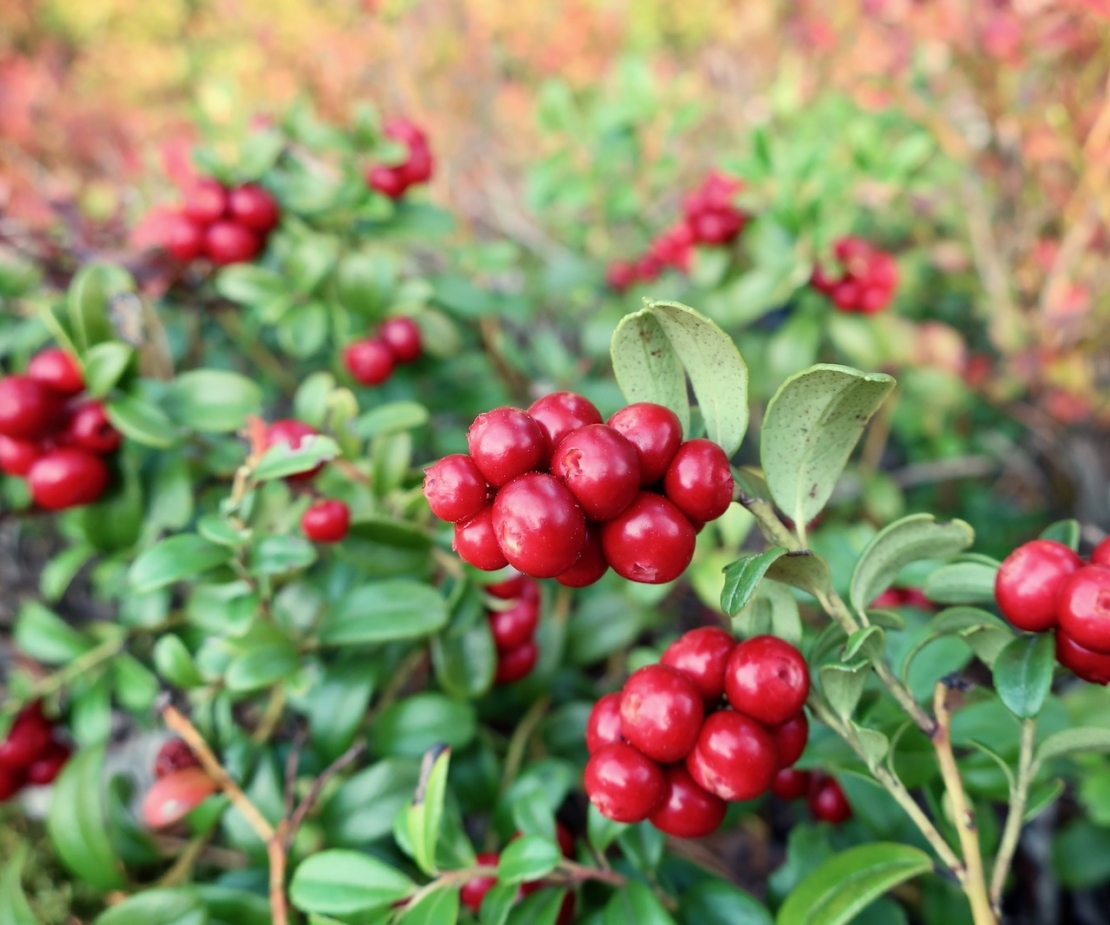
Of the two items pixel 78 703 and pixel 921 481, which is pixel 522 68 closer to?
pixel 921 481

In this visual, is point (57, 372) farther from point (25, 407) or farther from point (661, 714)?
A: point (661, 714)

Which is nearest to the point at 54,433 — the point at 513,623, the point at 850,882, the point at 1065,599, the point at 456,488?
the point at 513,623

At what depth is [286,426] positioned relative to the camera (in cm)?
123

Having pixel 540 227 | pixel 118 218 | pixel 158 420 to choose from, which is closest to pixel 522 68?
pixel 540 227

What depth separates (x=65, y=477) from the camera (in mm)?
1438

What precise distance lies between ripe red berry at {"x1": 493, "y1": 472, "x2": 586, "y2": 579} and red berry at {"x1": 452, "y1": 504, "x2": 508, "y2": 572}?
0.12 ft

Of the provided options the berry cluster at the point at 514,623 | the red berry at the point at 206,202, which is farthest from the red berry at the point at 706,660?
the red berry at the point at 206,202

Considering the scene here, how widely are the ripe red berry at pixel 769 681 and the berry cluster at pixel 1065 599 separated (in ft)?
0.80

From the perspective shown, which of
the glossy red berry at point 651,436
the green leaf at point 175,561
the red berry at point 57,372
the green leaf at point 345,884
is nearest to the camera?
the glossy red berry at point 651,436

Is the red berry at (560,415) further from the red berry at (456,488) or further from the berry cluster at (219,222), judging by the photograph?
the berry cluster at (219,222)

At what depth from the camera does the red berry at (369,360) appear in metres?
1.75

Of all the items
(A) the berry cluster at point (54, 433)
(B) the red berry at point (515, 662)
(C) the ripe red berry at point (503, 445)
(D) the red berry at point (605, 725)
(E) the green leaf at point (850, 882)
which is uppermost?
(C) the ripe red berry at point (503, 445)

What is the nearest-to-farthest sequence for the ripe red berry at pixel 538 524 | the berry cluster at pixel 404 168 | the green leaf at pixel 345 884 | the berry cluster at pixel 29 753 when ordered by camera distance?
the ripe red berry at pixel 538 524 < the green leaf at pixel 345 884 < the berry cluster at pixel 29 753 < the berry cluster at pixel 404 168

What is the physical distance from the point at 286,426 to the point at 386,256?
0.72m
